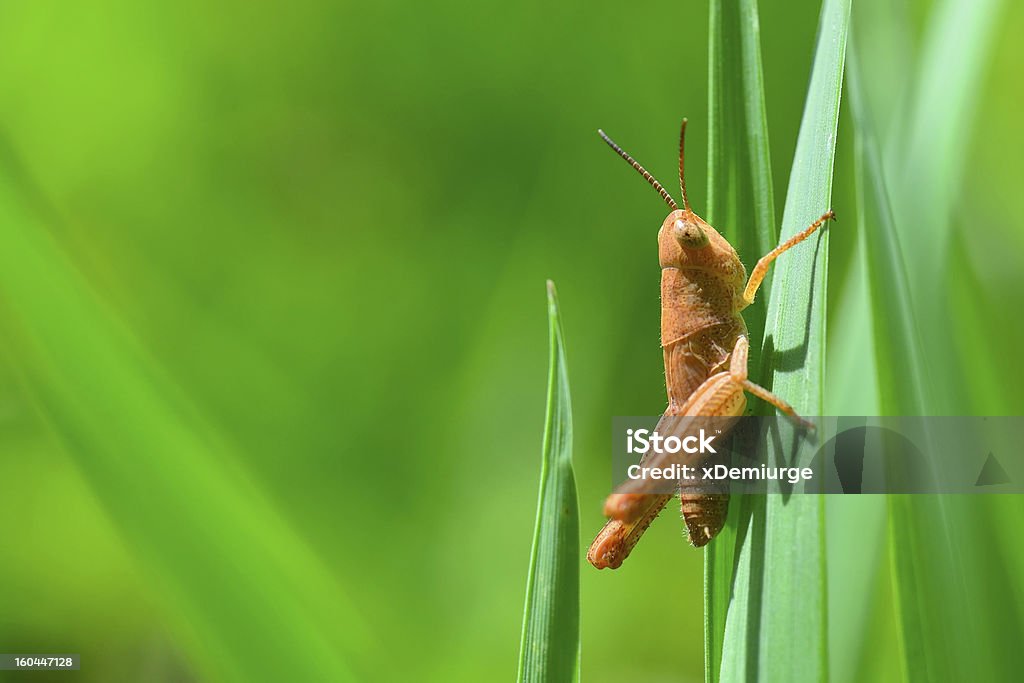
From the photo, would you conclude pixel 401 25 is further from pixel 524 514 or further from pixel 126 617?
pixel 126 617

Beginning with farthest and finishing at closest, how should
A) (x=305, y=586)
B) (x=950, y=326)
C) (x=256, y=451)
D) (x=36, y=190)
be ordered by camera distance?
(x=256, y=451) → (x=305, y=586) → (x=36, y=190) → (x=950, y=326)

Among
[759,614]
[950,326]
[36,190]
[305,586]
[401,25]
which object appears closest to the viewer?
[759,614]

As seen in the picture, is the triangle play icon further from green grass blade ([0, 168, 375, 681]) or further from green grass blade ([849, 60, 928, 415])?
green grass blade ([0, 168, 375, 681])

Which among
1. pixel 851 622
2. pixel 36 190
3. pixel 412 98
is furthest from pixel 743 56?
pixel 412 98

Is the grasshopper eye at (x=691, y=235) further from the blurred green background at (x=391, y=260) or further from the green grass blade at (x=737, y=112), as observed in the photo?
the blurred green background at (x=391, y=260)

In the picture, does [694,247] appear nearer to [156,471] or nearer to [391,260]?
[156,471]
